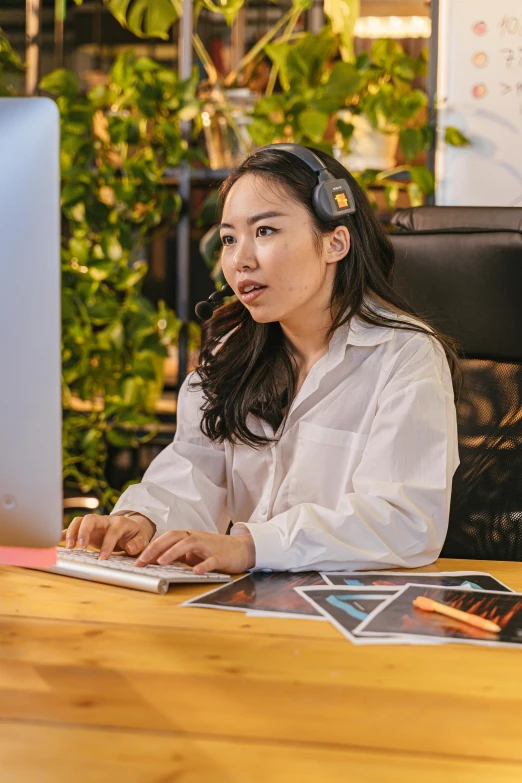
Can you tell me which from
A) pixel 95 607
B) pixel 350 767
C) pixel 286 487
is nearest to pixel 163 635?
pixel 95 607

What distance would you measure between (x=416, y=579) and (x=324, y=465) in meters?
0.39

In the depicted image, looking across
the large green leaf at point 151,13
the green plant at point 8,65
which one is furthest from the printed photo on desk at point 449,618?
the green plant at point 8,65

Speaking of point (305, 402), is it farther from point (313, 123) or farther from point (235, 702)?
point (313, 123)

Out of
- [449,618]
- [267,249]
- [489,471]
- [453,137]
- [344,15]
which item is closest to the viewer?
[449,618]

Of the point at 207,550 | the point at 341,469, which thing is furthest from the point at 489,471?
the point at 207,550

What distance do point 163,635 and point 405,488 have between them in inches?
18.9

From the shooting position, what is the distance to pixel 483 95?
97.6 inches

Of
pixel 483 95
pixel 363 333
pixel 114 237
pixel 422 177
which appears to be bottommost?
pixel 363 333

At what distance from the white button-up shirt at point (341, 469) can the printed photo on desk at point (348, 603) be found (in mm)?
114

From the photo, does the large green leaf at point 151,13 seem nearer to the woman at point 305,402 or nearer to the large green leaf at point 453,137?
the large green leaf at point 453,137

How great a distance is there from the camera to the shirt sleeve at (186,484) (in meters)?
1.36

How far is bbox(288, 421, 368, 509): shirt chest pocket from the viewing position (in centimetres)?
142

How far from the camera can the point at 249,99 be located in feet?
9.05

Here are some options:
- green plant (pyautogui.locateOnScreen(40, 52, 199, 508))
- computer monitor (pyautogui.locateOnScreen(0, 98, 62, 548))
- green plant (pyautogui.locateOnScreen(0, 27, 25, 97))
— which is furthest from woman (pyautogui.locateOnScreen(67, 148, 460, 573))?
green plant (pyautogui.locateOnScreen(0, 27, 25, 97))
